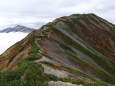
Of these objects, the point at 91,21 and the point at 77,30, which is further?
the point at 91,21

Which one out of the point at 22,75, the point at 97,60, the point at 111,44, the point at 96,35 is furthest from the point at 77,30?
the point at 22,75

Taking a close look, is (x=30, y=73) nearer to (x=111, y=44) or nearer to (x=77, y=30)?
(x=77, y=30)

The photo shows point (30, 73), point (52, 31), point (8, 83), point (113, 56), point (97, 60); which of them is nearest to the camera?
point (8, 83)

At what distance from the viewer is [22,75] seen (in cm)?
2156

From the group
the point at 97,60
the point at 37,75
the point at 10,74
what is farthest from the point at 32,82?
the point at 97,60

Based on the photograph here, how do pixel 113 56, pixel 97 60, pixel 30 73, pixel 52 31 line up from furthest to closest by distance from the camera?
pixel 113 56, pixel 52 31, pixel 97 60, pixel 30 73

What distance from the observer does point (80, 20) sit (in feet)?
475

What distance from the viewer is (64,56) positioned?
209 feet

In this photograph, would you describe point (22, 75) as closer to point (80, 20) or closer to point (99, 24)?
point (80, 20)

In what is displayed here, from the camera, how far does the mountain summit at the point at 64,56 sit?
22.3m

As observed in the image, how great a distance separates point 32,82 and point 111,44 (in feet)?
417

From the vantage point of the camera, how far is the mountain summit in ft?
73.2

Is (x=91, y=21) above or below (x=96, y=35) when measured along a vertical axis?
above

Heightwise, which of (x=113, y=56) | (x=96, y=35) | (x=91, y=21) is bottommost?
(x=113, y=56)
